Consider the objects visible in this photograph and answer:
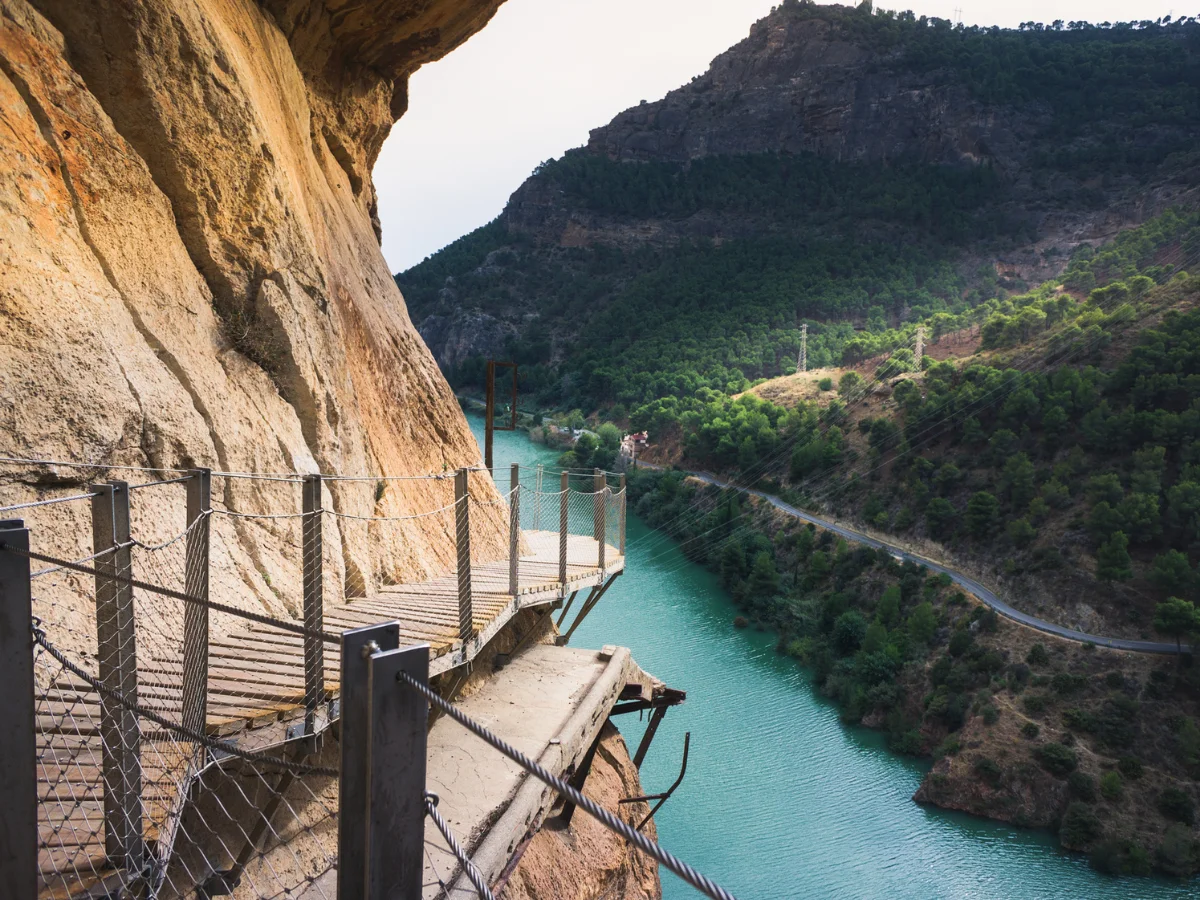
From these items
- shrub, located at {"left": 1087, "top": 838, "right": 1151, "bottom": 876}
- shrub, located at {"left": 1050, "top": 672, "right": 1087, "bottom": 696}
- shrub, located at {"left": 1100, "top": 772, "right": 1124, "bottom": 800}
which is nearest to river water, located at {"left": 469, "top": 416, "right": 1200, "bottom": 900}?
shrub, located at {"left": 1087, "top": 838, "right": 1151, "bottom": 876}

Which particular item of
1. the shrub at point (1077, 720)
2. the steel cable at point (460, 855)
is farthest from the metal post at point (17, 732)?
the shrub at point (1077, 720)

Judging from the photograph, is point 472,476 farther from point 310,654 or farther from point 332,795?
point 310,654

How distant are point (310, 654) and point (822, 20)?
118 meters

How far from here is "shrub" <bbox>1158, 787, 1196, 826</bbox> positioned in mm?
20078

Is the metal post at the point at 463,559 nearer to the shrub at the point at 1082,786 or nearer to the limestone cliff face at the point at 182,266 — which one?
the limestone cliff face at the point at 182,266

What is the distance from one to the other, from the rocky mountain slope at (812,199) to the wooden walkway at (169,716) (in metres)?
53.2

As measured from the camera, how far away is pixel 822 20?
104375 millimetres

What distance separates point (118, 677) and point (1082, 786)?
23294 millimetres

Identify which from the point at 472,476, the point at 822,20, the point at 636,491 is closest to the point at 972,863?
the point at 472,476

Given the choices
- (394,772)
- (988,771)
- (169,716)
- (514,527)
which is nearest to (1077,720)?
(988,771)

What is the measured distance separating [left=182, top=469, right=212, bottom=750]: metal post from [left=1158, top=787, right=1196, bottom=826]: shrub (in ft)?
78.8

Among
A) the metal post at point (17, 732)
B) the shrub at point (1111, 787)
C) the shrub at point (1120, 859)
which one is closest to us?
the metal post at point (17, 732)

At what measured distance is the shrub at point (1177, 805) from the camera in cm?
2008

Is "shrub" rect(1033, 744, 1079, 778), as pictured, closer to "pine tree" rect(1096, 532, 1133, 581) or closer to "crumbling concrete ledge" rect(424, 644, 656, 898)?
"pine tree" rect(1096, 532, 1133, 581)
